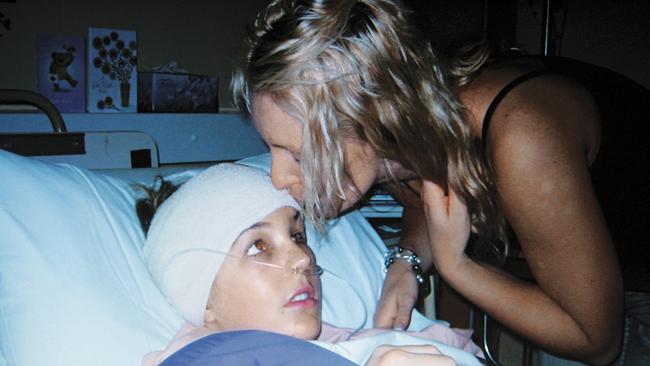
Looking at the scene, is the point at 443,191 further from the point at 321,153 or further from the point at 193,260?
the point at 193,260

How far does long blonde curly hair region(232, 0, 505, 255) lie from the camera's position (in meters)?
0.97

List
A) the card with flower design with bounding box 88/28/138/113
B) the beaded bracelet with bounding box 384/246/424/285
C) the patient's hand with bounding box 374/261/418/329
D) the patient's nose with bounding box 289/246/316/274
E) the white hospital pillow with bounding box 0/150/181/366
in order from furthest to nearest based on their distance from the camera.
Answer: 1. the card with flower design with bounding box 88/28/138/113
2. the beaded bracelet with bounding box 384/246/424/285
3. the patient's hand with bounding box 374/261/418/329
4. the patient's nose with bounding box 289/246/316/274
5. the white hospital pillow with bounding box 0/150/181/366

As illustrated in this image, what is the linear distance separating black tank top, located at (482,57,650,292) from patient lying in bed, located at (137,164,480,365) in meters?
0.46

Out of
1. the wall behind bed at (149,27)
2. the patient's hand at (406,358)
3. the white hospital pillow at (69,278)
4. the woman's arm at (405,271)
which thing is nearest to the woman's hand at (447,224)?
the woman's arm at (405,271)

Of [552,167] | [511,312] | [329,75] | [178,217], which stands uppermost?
[329,75]

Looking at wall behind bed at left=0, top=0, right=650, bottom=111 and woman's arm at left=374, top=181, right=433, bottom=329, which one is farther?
wall behind bed at left=0, top=0, right=650, bottom=111

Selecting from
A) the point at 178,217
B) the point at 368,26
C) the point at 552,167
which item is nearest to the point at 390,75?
the point at 368,26

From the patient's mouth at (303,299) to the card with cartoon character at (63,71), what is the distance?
5.40 ft

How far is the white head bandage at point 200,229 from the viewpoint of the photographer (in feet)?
3.53

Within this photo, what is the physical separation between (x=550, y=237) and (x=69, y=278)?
985mm

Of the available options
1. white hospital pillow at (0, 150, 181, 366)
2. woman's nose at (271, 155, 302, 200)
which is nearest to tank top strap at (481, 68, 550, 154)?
woman's nose at (271, 155, 302, 200)

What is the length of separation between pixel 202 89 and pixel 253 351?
1959 mm

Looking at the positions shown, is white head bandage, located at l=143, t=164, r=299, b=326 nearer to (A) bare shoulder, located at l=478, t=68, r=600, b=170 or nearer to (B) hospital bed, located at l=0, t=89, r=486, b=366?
(B) hospital bed, located at l=0, t=89, r=486, b=366

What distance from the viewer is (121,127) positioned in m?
2.13
